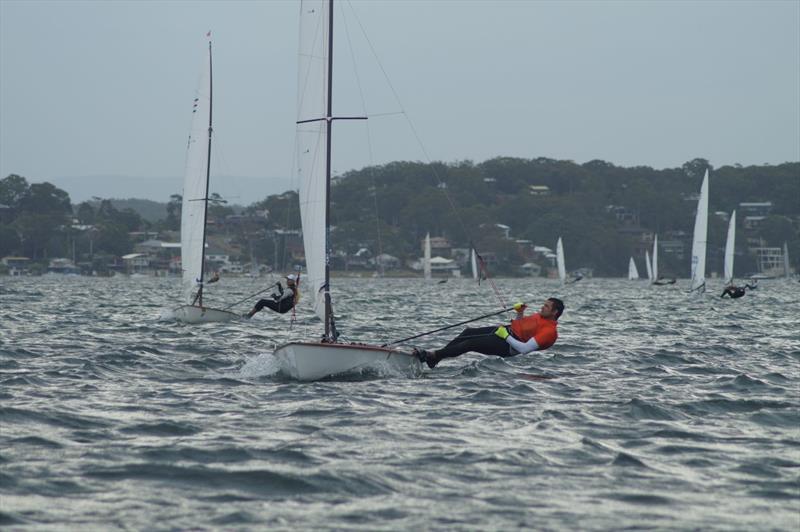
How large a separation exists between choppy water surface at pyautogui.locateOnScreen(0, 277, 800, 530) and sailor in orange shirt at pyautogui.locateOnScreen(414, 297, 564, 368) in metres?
0.39

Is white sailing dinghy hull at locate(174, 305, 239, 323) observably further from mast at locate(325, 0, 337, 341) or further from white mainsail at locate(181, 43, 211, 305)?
mast at locate(325, 0, 337, 341)

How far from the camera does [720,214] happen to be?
19412cm

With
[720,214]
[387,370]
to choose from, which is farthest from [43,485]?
[720,214]

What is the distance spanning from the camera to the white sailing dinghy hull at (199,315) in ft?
93.6

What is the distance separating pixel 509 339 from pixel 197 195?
16.9 m

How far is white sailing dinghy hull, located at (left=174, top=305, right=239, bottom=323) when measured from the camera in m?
28.5

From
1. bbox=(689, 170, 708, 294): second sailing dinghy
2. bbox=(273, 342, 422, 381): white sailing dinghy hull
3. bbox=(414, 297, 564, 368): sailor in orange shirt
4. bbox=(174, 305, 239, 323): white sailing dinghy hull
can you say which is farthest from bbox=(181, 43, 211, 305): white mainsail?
bbox=(689, 170, 708, 294): second sailing dinghy

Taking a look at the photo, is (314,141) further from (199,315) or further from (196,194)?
(196,194)

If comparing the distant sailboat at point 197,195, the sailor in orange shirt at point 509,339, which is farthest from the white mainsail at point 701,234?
the sailor in orange shirt at point 509,339

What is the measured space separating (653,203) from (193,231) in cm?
17526

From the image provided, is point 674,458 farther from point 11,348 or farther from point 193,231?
point 193,231

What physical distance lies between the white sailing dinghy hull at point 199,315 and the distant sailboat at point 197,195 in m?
1.14

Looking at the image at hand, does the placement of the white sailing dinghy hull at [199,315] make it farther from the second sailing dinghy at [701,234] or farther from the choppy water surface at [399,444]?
the second sailing dinghy at [701,234]

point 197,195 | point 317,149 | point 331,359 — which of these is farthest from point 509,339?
point 197,195
